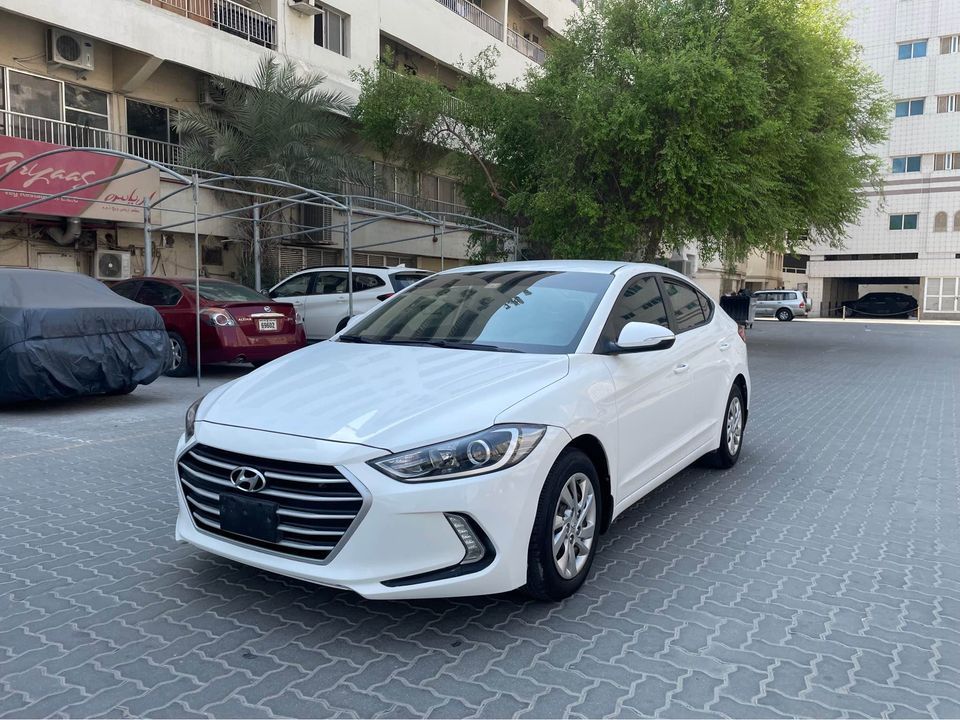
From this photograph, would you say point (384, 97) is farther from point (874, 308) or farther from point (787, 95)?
point (874, 308)

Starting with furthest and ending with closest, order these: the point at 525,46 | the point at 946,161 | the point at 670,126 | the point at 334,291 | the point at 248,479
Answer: the point at 946,161 < the point at 525,46 < the point at 670,126 < the point at 334,291 < the point at 248,479

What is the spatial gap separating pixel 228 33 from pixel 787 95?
12483 mm

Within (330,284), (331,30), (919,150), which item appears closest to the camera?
(330,284)

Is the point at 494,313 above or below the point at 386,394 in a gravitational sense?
above

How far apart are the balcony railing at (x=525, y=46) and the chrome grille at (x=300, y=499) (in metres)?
27.6

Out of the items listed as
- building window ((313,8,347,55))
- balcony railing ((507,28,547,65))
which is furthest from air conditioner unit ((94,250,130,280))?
balcony railing ((507,28,547,65))

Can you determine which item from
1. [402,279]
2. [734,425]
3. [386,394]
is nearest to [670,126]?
[402,279]

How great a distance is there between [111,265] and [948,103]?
161 ft

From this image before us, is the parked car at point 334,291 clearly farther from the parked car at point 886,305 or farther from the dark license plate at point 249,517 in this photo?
the parked car at point 886,305

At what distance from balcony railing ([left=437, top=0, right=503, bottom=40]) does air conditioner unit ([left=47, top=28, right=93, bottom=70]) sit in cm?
1210

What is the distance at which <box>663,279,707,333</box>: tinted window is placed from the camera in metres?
5.21

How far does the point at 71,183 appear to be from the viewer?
592 inches

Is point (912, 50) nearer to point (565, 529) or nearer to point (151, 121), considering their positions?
point (151, 121)

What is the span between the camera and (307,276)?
563 inches
